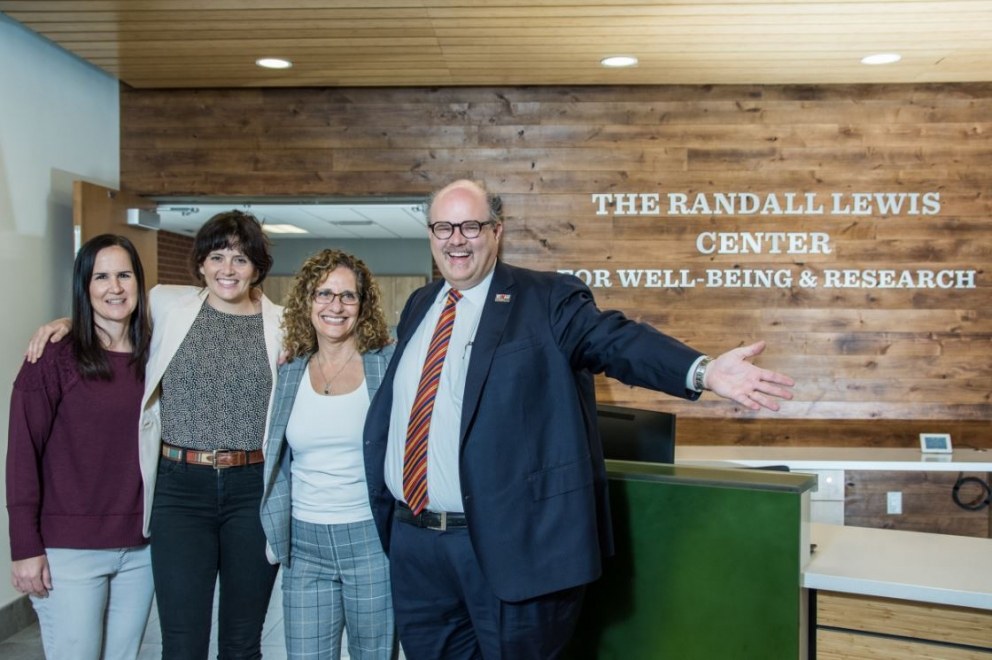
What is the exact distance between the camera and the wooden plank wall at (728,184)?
17.0 ft

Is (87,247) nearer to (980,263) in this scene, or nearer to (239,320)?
(239,320)

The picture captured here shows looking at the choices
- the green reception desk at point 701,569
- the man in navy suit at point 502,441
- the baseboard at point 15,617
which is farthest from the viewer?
the baseboard at point 15,617

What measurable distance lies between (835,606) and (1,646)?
387 centimetres

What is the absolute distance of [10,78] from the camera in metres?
4.38

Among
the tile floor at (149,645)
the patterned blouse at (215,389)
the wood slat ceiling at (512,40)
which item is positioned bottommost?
the tile floor at (149,645)

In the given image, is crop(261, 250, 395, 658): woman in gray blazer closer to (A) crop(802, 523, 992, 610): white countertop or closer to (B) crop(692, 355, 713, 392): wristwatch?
(B) crop(692, 355, 713, 392): wristwatch

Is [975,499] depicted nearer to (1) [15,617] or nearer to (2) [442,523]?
(2) [442,523]

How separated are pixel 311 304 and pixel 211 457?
1.63ft

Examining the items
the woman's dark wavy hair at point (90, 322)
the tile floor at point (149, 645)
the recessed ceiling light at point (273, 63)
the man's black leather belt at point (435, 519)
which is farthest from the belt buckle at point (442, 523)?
the recessed ceiling light at point (273, 63)

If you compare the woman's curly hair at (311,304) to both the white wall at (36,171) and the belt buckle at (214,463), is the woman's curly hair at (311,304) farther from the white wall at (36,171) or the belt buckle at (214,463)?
the white wall at (36,171)

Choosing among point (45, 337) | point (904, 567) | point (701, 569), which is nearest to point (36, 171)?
point (45, 337)

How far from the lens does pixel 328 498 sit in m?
2.28

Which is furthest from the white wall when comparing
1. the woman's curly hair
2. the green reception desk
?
the green reception desk

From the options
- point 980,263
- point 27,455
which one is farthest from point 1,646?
point 980,263
